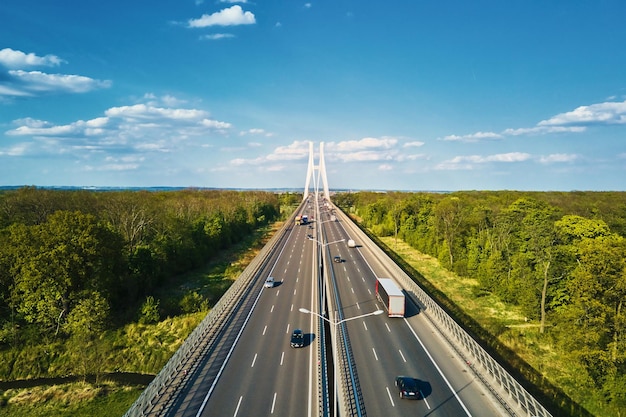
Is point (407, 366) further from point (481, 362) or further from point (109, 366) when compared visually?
point (109, 366)

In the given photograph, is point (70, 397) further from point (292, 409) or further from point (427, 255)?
point (427, 255)

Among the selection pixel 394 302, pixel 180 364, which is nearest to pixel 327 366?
pixel 394 302

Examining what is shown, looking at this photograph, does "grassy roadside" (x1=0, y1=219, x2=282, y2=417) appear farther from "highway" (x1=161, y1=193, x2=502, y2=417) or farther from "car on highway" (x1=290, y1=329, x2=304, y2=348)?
"car on highway" (x1=290, y1=329, x2=304, y2=348)

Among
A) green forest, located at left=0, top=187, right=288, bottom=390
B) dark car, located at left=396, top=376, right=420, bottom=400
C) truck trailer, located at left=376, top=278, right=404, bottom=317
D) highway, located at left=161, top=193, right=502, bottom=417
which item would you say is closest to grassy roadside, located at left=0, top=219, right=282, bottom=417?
green forest, located at left=0, top=187, right=288, bottom=390

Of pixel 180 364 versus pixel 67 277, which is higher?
pixel 67 277

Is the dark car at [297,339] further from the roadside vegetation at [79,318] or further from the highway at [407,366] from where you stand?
the roadside vegetation at [79,318]
